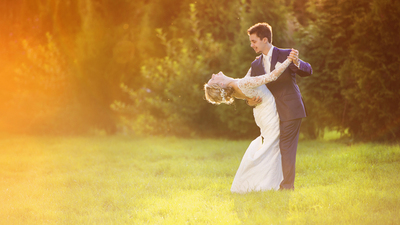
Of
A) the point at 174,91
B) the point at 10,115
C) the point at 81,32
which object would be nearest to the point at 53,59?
the point at 81,32

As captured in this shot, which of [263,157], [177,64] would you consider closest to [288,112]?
[263,157]

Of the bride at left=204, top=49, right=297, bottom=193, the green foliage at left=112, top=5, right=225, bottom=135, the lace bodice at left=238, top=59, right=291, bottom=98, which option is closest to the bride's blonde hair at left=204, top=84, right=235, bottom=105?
the bride at left=204, top=49, right=297, bottom=193

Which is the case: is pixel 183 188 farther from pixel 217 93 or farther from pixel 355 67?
pixel 355 67

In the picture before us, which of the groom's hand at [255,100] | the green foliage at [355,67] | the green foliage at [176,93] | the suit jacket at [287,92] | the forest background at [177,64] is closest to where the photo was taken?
the suit jacket at [287,92]

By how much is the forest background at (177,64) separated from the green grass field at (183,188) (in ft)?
5.11

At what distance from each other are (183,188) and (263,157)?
4.80ft

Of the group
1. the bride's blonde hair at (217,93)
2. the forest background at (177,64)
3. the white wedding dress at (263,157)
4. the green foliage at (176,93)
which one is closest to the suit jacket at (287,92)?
the white wedding dress at (263,157)

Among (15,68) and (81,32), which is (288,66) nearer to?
(81,32)

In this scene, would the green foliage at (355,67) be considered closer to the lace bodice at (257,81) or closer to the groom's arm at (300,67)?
the groom's arm at (300,67)

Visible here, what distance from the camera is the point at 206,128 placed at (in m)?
11.8

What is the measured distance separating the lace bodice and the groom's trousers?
623 millimetres

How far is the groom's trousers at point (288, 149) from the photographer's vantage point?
5.02 metres

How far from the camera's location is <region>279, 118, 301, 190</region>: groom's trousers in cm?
502

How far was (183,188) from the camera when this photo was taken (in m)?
5.84
